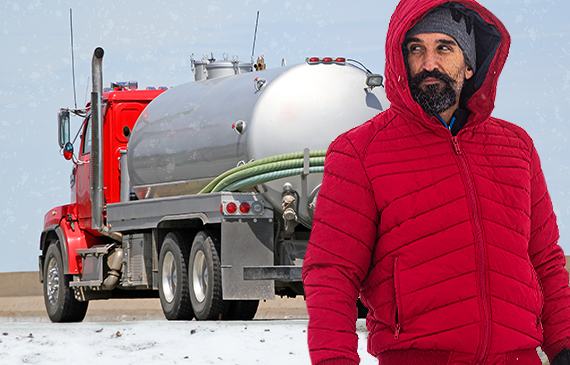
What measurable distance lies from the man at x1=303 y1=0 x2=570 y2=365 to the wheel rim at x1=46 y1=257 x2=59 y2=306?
13304 mm

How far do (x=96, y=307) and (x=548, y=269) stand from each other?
17.9m

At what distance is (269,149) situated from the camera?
11008 mm

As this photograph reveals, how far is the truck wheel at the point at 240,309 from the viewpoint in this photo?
12.0m

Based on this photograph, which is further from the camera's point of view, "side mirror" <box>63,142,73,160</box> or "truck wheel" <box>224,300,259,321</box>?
"side mirror" <box>63,142,73,160</box>

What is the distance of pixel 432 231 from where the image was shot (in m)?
2.60

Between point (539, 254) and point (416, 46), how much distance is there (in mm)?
714

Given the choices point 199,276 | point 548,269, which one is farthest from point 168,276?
point 548,269

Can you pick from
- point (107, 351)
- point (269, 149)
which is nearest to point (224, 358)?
point (107, 351)

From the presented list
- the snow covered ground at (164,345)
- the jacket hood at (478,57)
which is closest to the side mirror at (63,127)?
the snow covered ground at (164,345)

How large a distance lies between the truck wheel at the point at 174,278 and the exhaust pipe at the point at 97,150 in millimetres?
1692

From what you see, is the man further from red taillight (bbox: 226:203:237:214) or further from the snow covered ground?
red taillight (bbox: 226:203:237:214)

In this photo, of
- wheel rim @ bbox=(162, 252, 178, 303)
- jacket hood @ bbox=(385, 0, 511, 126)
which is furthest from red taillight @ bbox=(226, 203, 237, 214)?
jacket hood @ bbox=(385, 0, 511, 126)

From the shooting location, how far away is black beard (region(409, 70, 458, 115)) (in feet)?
9.17

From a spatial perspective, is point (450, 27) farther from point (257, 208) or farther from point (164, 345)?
point (257, 208)
